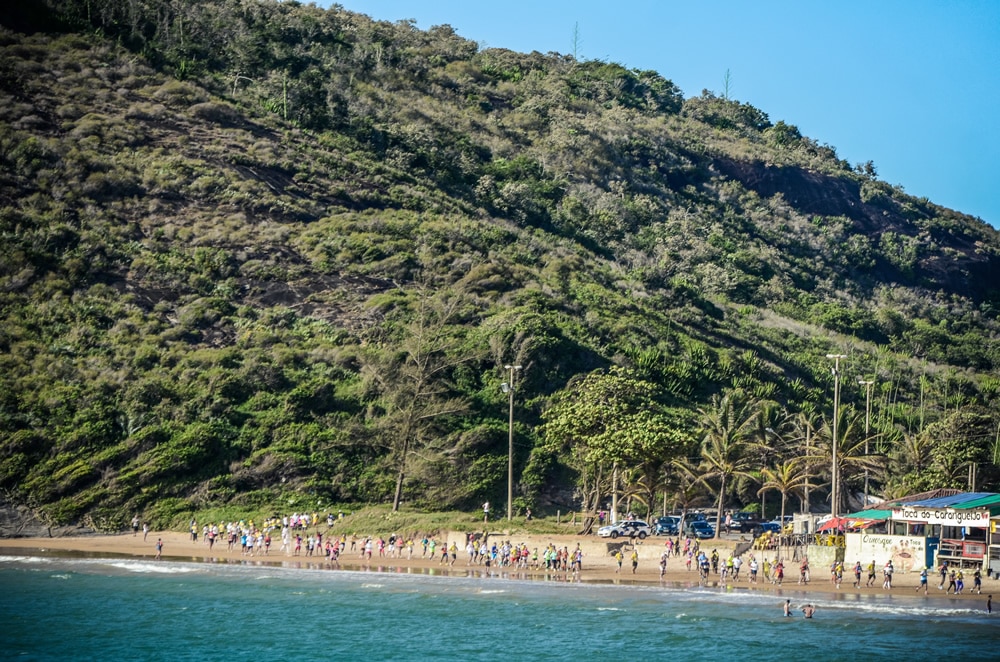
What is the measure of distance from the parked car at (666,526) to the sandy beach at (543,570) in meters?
3.67

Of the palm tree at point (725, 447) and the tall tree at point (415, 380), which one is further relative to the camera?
the tall tree at point (415, 380)

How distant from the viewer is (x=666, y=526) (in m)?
63.1

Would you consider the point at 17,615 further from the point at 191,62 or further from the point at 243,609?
the point at 191,62

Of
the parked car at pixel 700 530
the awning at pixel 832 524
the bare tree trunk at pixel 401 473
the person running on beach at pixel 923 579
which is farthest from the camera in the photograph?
the bare tree trunk at pixel 401 473

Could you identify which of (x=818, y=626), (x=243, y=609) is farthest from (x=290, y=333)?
(x=818, y=626)

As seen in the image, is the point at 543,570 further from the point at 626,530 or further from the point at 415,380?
the point at 415,380

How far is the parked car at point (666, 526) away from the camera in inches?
2470

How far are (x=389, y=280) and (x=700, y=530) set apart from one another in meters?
42.8

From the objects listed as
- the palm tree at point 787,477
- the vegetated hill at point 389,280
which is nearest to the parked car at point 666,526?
the vegetated hill at point 389,280

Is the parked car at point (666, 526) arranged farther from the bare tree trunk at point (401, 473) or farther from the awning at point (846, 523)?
the bare tree trunk at point (401, 473)

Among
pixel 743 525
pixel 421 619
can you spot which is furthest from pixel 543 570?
pixel 743 525

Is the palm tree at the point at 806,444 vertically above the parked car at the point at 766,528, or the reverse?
the palm tree at the point at 806,444

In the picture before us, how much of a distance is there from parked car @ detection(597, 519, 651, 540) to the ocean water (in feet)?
25.5

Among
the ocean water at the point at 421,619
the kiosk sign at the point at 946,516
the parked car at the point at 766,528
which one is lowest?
the ocean water at the point at 421,619
